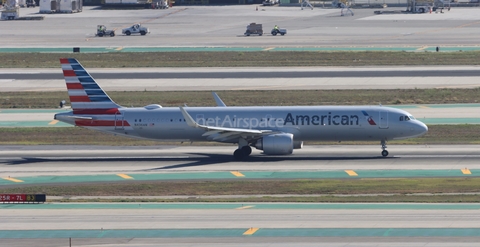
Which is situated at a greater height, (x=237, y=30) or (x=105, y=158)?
(x=237, y=30)

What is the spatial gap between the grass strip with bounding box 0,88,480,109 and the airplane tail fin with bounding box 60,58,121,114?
17.9m

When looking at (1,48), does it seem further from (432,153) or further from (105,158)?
(432,153)

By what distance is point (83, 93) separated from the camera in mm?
55094

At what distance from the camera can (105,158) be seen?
53.9 meters

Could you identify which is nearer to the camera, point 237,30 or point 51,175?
point 51,175

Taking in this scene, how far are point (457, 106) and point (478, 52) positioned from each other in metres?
32.9

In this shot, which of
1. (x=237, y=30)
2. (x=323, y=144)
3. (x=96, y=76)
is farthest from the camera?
(x=237, y=30)

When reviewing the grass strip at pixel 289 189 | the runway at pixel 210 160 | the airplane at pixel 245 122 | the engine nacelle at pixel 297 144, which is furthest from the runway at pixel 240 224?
the engine nacelle at pixel 297 144

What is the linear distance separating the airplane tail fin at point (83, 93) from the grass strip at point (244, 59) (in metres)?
41.8

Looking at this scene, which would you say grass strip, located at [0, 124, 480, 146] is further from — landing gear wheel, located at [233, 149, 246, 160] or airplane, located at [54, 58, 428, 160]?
landing gear wheel, located at [233, 149, 246, 160]

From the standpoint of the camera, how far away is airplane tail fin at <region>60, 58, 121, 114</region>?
54.9m

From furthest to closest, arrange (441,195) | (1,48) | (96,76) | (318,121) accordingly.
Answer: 1. (1,48)
2. (96,76)
3. (318,121)
4. (441,195)

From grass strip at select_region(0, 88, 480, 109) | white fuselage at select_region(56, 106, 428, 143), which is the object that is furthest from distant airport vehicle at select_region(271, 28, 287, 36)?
white fuselage at select_region(56, 106, 428, 143)

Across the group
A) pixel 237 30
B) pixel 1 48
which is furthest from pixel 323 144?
pixel 237 30
